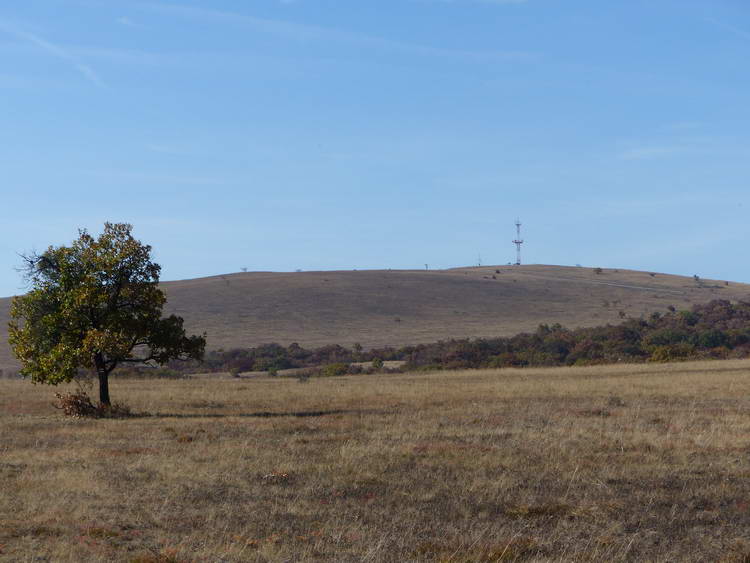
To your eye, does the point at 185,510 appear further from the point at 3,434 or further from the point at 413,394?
the point at 413,394

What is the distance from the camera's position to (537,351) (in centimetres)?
6369

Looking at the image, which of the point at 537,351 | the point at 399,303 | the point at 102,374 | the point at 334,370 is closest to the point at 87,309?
the point at 102,374

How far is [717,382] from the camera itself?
35.0m

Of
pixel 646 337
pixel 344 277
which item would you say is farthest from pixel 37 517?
pixel 344 277

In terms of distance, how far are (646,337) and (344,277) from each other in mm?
59550

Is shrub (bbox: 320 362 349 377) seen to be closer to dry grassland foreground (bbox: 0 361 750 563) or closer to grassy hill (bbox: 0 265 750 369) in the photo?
grassy hill (bbox: 0 265 750 369)

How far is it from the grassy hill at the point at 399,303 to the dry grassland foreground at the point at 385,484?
51216 millimetres

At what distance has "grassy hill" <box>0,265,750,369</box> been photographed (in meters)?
82.1

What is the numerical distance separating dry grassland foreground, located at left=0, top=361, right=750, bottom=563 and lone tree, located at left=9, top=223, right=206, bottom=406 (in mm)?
2020

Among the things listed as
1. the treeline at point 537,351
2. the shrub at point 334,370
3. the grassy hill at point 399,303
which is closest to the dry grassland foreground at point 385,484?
the shrub at point 334,370

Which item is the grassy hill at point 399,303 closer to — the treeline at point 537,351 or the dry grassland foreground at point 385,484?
→ the treeline at point 537,351

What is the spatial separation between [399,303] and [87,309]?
245ft

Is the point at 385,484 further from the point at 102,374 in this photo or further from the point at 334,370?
the point at 334,370

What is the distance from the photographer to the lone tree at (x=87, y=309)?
25578 millimetres
